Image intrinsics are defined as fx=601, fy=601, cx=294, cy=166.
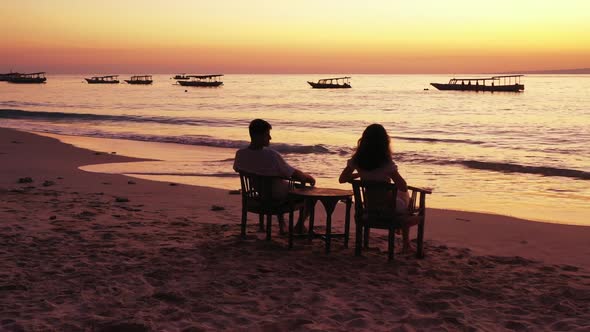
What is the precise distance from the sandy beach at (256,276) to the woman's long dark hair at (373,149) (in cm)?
101

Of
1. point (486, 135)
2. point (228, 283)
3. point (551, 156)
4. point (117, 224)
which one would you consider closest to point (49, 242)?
point (117, 224)

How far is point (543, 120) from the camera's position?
4116cm

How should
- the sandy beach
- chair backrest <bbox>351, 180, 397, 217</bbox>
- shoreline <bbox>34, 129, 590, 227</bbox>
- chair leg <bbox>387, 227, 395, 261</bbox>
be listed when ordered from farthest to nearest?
shoreline <bbox>34, 129, 590, 227</bbox>
chair leg <bbox>387, 227, 395, 261</bbox>
chair backrest <bbox>351, 180, 397, 217</bbox>
the sandy beach

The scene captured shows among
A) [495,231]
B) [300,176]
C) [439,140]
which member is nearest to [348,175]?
[300,176]

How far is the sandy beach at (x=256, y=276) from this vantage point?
4.38m

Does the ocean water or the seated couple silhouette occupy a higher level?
the seated couple silhouette

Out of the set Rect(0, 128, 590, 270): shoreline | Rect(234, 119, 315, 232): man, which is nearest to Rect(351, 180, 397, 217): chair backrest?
Rect(234, 119, 315, 232): man

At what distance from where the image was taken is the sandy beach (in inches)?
172

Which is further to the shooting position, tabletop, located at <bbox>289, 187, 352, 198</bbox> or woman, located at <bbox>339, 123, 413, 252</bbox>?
tabletop, located at <bbox>289, 187, 352, 198</bbox>

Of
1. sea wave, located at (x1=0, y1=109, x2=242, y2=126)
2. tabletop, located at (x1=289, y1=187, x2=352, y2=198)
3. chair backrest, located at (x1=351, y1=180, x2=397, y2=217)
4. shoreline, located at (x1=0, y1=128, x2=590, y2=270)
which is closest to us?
chair backrest, located at (x1=351, y1=180, x2=397, y2=217)

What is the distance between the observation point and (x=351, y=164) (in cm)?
613

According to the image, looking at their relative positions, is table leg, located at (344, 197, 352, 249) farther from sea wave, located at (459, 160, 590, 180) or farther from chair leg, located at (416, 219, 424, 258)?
sea wave, located at (459, 160, 590, 180)

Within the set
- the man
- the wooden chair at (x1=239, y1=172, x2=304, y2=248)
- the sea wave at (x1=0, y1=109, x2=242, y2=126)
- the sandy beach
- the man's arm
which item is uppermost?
the man

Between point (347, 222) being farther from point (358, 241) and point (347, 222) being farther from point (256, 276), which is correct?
point (256, 276)
